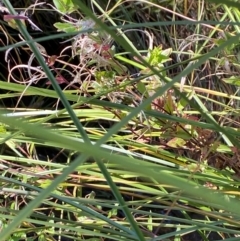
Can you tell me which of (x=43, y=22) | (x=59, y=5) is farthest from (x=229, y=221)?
(x=43, y=22)

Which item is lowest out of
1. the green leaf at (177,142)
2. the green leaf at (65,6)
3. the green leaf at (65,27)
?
the green leaf at (177,142)

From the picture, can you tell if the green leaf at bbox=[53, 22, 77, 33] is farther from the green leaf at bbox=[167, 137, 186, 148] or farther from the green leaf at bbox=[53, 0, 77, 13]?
the green leaf at bbox=[167, 137, 186, 148]

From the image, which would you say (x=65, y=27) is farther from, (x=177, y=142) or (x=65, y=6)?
(x=177, y=142)

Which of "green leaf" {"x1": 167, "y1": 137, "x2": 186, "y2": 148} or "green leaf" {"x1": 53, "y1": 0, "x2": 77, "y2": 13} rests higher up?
"green leaf" {"x1": 53, "y1": 0, "x2": 77, "y2": 13}

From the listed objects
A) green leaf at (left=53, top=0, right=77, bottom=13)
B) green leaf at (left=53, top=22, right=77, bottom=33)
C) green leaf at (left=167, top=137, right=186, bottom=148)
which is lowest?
green leaf at (left=167, top=137, right=186, bottom=148)

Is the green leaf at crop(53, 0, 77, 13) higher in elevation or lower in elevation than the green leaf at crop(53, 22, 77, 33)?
higher

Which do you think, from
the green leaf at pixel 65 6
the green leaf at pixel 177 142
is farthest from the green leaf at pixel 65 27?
the green leaf at pixel 177 142

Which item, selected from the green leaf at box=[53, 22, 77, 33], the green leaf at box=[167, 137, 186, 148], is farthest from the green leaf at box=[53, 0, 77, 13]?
the green leaf at box=[167, 137, 186, 148]

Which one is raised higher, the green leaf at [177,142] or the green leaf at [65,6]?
the green leaf at [65,6]

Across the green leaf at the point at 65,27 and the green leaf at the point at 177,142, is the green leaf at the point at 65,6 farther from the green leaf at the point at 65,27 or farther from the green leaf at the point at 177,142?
the green leaf at the point at 177,142

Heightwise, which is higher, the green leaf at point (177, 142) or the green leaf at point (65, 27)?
the green leaf at point (65, 27)

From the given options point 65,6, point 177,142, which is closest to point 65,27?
point 65,6

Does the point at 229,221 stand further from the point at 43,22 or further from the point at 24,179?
the point at 43,22

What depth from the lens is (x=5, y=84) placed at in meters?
0.72
